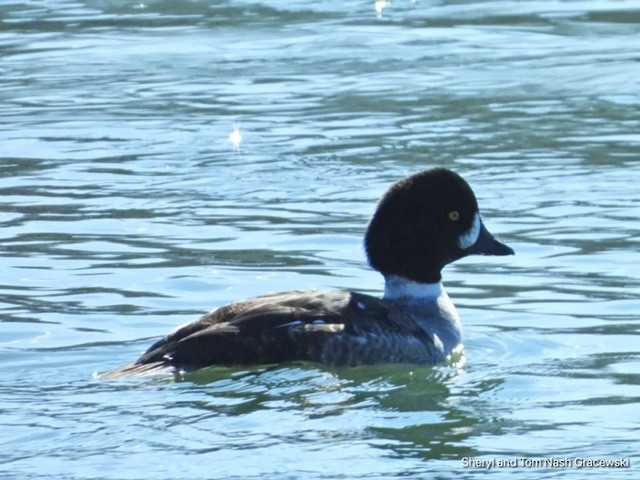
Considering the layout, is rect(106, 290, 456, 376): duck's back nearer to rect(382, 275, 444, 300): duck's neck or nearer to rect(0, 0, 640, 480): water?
rect(0, 0, 640, 480): water

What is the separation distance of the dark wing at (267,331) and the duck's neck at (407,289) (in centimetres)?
74

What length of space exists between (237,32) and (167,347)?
46.4 feet

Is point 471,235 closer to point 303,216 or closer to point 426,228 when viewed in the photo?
point 426,228

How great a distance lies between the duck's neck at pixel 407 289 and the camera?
1106cm

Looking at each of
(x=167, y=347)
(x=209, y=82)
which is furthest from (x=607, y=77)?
(x=167, y=347)

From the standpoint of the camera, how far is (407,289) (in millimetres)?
11094

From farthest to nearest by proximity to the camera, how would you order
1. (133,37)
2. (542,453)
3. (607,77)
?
(133,37)
(607,77)
(542,453)

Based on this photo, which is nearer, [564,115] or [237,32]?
[564,115]

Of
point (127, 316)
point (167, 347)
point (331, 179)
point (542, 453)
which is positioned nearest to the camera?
point (542, 453)

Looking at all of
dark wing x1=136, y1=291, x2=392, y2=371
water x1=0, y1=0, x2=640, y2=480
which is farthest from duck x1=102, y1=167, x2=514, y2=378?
water x1=0, y1=0, x2=640, y2=480

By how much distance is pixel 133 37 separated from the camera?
23422 mm

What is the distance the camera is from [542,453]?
27.2ft

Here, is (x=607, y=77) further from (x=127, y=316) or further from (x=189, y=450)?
(x=189, y=450)

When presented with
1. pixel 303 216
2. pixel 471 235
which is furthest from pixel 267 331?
pixel 303 216
